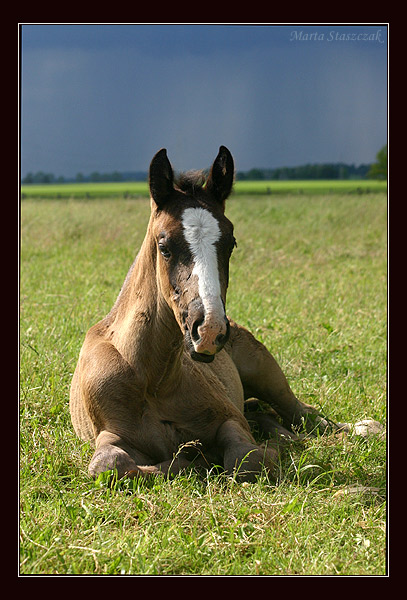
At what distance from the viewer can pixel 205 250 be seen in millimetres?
3979

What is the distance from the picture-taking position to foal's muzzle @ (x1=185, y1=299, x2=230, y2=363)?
3.74m

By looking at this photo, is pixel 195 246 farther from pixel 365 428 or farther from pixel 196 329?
pixel 365 428

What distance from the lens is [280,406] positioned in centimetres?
600

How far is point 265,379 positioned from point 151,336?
5.78 feet

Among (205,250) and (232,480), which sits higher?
(205,250)

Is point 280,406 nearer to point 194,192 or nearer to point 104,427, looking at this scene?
point 104,427

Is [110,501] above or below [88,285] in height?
below

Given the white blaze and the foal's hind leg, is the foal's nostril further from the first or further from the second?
the foal's hind leg

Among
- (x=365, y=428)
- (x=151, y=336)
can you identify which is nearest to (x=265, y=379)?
(x=365, y=428)

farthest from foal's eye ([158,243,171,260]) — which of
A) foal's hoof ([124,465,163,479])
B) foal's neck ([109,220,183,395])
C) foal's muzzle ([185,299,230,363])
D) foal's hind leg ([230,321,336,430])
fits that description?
foal's hind leg ([230,321,336,430])

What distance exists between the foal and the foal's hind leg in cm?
95

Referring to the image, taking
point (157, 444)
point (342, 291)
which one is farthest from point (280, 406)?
point (342, 291)

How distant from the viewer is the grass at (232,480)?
3492 millimetres
